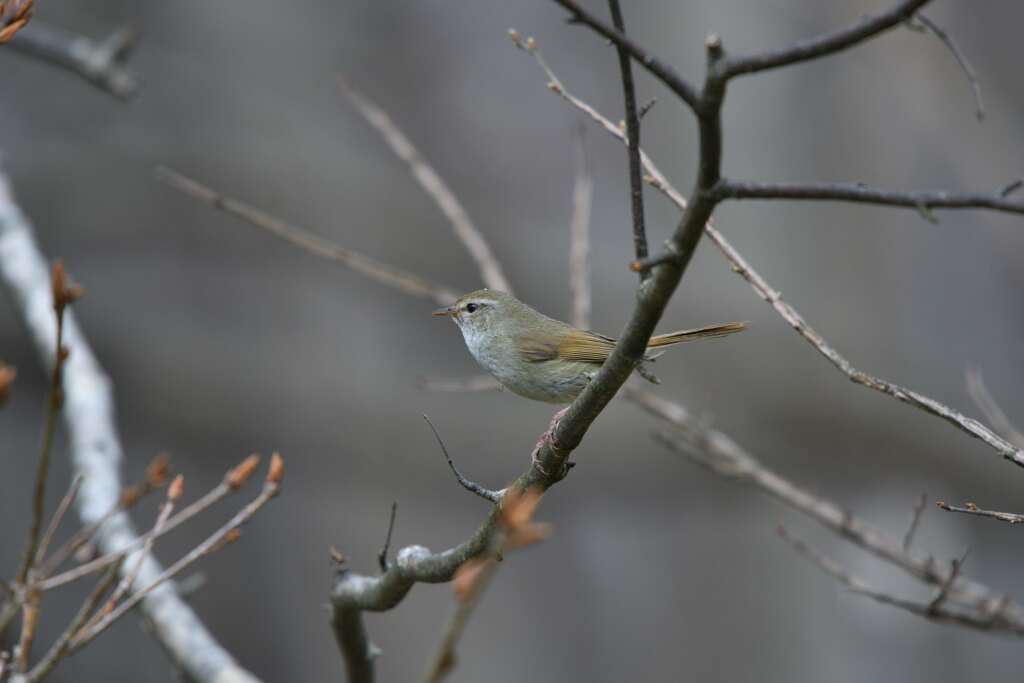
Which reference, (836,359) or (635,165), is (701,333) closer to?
(836,359)

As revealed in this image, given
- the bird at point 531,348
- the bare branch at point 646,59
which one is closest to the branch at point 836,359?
the bare branch at point 646,59

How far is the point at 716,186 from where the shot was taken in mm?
1334

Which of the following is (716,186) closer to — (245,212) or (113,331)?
(245,212)

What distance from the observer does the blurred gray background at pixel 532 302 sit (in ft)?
25.0

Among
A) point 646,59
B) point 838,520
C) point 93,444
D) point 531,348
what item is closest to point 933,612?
point 838,520

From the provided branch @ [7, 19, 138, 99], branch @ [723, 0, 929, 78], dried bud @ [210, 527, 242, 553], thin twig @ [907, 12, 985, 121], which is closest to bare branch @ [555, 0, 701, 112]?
branch @ [723, 0, 929, 78]

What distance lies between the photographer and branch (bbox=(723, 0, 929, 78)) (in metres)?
1.25

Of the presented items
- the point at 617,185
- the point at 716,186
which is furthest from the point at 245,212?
the point at 617,185

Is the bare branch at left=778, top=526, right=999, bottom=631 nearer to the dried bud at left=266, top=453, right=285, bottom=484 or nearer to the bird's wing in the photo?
the bird's wing

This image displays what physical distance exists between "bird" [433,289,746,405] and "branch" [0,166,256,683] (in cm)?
115

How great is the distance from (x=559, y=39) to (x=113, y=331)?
4.31 meters

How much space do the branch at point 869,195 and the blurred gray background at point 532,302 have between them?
607cm

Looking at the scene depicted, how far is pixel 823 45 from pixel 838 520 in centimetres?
217

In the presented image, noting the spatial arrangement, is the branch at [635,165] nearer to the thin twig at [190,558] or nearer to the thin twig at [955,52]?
the thin twig at [955,52]
